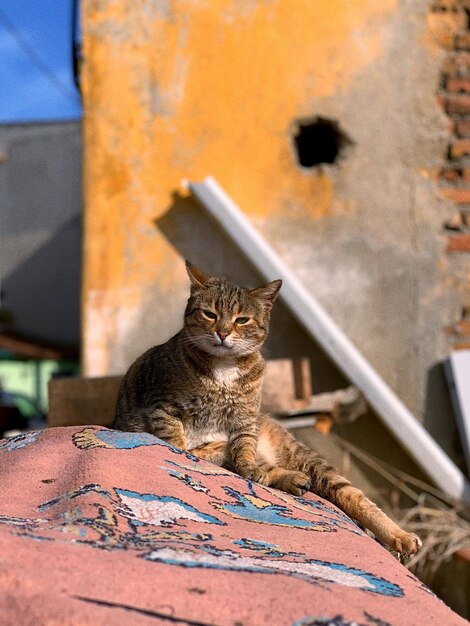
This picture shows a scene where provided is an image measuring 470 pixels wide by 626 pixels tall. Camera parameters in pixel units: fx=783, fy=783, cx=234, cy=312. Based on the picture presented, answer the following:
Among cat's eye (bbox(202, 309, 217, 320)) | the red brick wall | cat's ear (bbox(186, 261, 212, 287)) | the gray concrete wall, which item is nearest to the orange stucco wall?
the red brick wall

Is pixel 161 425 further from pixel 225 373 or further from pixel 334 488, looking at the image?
pixel 334 488

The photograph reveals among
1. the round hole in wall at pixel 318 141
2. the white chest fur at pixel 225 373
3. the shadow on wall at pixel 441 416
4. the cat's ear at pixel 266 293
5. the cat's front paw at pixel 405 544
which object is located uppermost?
the round hole in wall at pixel 318 141

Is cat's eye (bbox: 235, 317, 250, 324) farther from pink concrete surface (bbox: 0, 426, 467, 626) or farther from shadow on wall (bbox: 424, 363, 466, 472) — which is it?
shadow on wall (bbox: 424, 363, 466, 472)

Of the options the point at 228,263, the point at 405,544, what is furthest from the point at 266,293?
the point at 228,263

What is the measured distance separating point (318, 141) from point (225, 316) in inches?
96.1

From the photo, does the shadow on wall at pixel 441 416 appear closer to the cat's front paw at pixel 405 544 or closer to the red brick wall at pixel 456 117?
the red brick wall at pixel 456 117

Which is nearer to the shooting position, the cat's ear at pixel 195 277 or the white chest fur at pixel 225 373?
the white chest fur at pixel 225 373

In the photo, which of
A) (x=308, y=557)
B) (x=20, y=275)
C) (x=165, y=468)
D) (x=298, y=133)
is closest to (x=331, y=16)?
(x=298, y=133)

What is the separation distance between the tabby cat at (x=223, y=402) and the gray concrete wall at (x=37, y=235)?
1267cm

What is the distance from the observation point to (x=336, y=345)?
4195mm

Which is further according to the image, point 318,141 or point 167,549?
point 318,141

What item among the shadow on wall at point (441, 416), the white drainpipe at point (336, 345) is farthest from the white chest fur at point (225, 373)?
the shadow on wall at point (441, 416)

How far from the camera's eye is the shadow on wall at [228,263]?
4387mm

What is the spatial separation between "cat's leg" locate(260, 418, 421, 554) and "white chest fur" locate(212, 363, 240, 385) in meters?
0.19
